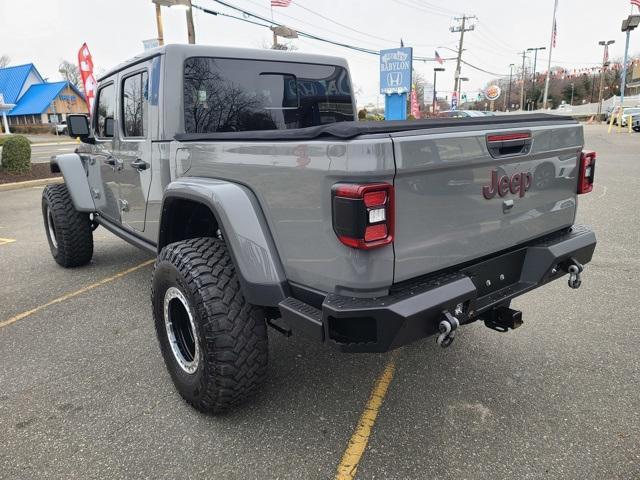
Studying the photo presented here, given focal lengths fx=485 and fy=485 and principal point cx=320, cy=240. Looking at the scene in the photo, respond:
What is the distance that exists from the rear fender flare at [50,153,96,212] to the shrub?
939cm

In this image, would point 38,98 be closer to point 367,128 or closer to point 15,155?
point 15,155

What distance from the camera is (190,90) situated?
3281mm

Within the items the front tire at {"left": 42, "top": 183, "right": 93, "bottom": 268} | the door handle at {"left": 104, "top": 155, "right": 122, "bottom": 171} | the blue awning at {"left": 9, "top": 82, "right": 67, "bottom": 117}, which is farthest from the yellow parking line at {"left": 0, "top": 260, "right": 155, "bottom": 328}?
the blue awning at {"left": 9, "top": 82, "right": 67, "bottom": 117}

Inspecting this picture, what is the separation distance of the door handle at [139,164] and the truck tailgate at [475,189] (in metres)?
2.16

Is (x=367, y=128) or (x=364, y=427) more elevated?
(x=367, y=128)

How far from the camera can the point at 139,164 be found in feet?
11.5

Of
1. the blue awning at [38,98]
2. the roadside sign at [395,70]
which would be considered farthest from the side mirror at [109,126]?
the blue awning at [38,98]

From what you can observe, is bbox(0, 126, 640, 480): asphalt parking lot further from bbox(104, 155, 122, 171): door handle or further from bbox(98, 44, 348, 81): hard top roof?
bbox(98, 44, 348, 81): hard top roof

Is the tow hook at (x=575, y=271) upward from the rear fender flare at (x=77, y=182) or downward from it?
downward

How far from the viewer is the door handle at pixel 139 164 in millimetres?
3438

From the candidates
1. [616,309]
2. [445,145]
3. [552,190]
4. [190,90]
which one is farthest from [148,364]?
[616,309]

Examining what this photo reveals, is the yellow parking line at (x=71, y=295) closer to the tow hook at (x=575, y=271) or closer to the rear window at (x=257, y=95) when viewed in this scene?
the rear window at (x=257, y=95)

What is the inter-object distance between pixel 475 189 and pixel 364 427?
135cm

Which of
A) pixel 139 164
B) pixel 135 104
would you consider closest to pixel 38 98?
pixel 135 104
